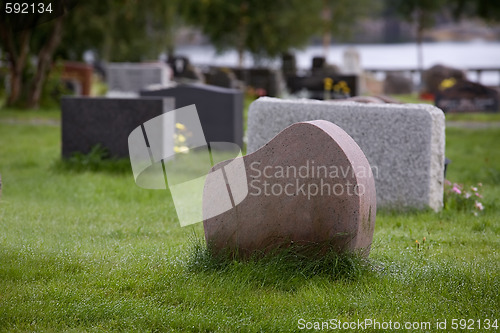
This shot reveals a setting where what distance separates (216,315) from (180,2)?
24.9m

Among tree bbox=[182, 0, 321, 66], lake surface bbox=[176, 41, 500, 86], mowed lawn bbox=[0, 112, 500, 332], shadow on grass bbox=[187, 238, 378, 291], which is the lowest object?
Answer: mowed lawn bbox=[0, 112, 500, 332]

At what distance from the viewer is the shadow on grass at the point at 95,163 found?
928 cm

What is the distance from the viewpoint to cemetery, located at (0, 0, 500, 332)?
405 cm

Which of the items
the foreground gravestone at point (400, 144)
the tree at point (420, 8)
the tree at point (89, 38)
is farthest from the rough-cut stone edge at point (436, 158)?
the tree at point (420, 8)

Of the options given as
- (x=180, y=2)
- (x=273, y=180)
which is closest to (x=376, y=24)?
(x=180, y=2)

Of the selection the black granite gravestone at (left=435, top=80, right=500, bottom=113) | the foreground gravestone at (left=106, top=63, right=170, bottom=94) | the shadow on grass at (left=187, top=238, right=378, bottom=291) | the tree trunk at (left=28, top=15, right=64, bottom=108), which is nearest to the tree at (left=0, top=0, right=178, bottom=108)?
the tree trunk at (left=28, top=15, right=64, bottom=108)

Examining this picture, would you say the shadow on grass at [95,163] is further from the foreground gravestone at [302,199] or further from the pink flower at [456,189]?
the foreground gravestone at [302,199]

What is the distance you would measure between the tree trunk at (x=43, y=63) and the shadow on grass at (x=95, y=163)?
9.10 m

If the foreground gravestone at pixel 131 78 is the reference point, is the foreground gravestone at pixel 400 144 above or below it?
below

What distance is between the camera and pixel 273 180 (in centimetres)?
466

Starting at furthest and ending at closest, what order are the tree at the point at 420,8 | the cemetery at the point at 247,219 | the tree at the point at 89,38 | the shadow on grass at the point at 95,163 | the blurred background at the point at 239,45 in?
the tree at the point at 420,8 < the blurred background at the point at 239,45 < the tree at the point at 89,38 < the shadow on grass at the point at 95,163 < the cemetery at the point at 247,219

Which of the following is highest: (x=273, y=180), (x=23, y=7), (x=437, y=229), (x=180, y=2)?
(x=180, y=2)

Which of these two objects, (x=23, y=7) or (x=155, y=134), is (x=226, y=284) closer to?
(x=23, y=7)

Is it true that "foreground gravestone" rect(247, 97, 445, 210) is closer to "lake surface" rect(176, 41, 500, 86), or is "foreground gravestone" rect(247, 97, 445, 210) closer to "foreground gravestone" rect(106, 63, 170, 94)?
"foreground gravestone" rect(106, 63, 170, 94)
